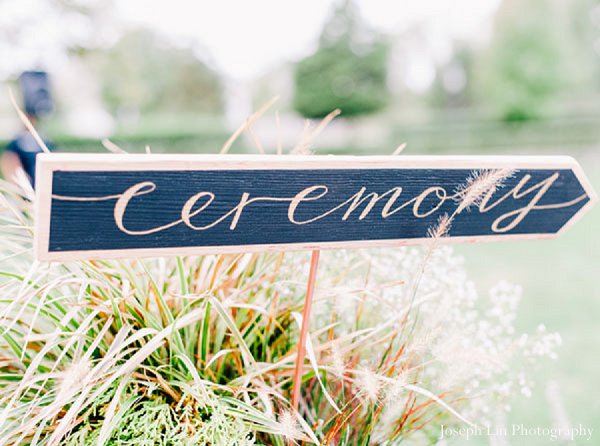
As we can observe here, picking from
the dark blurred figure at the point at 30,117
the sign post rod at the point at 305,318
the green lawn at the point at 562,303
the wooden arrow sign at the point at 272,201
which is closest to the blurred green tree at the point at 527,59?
the green lawn at the point at 562,303

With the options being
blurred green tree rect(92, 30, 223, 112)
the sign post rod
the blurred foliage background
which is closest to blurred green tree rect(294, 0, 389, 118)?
the blurred foliage background

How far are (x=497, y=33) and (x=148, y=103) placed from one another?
18531 mm

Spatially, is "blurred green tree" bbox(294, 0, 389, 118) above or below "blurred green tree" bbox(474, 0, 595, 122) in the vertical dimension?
above

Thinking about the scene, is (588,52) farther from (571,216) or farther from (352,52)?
(571,216)

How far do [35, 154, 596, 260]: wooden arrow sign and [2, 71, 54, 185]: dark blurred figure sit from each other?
3805 millimetres

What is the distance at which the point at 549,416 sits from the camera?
264cm

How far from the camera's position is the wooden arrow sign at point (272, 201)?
88cm

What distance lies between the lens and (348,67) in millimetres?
16703

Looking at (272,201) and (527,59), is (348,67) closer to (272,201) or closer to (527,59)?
(527,59)

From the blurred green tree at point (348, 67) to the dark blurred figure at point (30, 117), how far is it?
1225 centimetres

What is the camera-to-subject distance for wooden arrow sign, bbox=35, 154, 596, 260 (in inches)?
34.8

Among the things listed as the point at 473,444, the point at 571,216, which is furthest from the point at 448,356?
the point at 473,444

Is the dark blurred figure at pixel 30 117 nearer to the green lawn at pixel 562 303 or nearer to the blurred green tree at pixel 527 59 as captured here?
the green lawn at pixel 562 303

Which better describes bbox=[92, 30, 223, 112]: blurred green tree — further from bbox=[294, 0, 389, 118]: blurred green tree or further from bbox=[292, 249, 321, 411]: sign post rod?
bbox=[292, 249, 321, 411]: sign post rod
